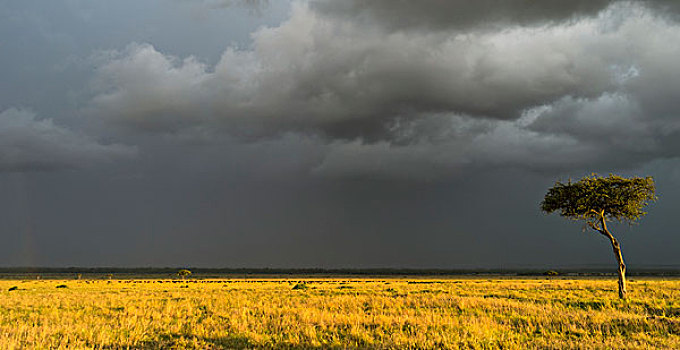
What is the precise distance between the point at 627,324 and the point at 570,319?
196 cm

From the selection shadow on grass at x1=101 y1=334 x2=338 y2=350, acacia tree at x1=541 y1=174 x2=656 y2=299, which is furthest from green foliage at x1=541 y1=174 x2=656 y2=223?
shadow on grass at x1=101 y1=334 x2=338 y2=350

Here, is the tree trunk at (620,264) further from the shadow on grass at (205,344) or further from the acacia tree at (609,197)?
the shadow on grass at (205,344)

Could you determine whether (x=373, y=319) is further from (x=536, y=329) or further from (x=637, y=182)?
(x=637, y=182)

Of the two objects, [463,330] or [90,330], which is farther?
[90,330]

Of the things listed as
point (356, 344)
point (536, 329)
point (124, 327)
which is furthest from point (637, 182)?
point (124, 327)

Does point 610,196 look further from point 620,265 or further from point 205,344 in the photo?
point 205,344

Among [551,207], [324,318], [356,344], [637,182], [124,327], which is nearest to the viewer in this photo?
[356,344]

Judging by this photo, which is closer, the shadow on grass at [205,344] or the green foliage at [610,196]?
the shadow on grass at [205,344]

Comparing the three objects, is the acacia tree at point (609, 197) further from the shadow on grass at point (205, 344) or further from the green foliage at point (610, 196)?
the shadow on grass at point (205, 344)

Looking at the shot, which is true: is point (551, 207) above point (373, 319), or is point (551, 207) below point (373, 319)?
above

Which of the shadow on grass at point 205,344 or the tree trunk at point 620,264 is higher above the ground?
the tree trunk at point 620,264

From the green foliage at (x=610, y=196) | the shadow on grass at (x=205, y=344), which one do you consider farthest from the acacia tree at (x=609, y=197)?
the shadow on grass at (x=205, y=344)

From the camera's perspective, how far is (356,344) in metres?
13.4

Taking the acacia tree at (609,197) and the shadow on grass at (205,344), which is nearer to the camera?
the shadow on grass at (205,344)
